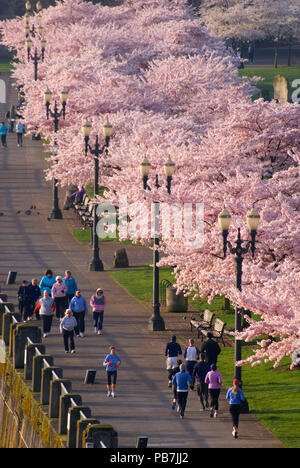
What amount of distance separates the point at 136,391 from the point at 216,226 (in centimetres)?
776

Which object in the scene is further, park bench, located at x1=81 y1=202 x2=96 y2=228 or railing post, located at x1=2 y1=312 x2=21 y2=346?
park bench, located at x1=81 y1=202 x2=96 y2=228

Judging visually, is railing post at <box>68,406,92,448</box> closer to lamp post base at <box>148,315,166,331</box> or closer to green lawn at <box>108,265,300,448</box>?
green lawn at <box>108,265,300,448</box>

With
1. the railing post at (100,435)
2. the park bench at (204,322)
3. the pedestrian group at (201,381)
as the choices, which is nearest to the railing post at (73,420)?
the railing post at (100,435)

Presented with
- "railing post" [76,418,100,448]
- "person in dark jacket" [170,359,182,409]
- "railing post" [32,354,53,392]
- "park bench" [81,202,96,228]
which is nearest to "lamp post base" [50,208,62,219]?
"park bench" [81,202,96,228]

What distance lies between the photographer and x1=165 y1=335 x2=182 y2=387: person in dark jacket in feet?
122

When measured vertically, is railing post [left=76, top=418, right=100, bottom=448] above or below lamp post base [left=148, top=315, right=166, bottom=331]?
above

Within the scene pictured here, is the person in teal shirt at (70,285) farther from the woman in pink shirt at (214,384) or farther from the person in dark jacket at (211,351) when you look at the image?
the woman in pink shirt at (214,384)

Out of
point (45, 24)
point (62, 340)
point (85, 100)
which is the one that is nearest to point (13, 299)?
point (62, 340)

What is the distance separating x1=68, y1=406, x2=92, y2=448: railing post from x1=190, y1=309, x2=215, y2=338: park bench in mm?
12473

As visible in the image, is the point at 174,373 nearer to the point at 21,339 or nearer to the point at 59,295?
the point at 21,339

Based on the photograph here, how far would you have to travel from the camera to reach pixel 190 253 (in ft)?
143

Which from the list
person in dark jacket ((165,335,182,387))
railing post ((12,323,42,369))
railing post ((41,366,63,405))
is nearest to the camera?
railing post ((41,366,63,405))

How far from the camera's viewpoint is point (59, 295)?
43.4 meters

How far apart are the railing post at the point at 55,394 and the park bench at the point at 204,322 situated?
32.8 feet
